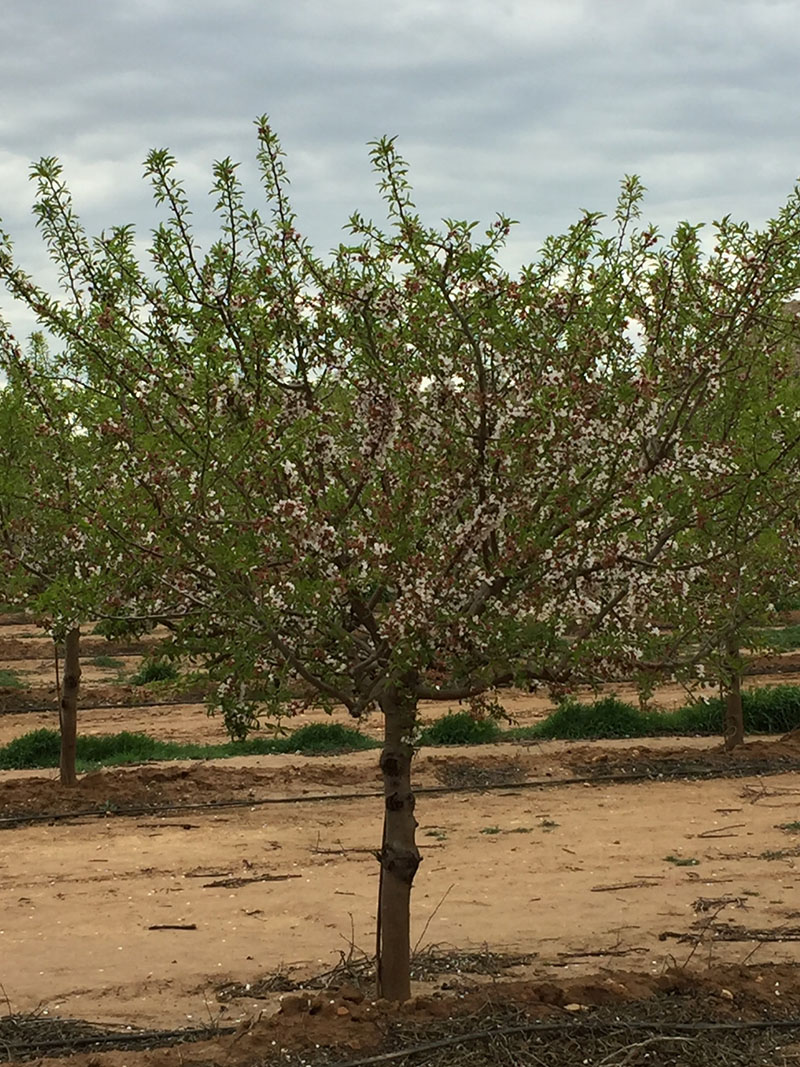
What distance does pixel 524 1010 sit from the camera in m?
6.94

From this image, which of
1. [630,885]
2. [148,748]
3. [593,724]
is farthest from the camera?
[593,724]

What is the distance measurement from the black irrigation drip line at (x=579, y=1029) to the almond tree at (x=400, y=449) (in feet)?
5.62

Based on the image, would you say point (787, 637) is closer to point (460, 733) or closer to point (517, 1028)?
point (460, 733)

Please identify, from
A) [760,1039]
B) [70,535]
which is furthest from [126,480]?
[760,1039]

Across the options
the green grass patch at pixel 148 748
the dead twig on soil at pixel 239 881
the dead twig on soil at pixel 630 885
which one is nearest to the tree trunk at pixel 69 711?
the green grass patch at pixel 148 748

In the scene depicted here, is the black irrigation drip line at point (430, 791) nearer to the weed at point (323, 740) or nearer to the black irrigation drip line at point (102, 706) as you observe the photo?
the weed at point (323, 740)

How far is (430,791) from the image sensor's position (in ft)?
50.9

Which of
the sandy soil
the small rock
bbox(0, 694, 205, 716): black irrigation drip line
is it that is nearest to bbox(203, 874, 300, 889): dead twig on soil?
the sandy soil

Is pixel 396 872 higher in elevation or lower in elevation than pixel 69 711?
lower

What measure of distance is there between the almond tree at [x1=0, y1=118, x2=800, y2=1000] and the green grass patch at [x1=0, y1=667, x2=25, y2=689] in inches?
803

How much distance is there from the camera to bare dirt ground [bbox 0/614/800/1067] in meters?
8.09

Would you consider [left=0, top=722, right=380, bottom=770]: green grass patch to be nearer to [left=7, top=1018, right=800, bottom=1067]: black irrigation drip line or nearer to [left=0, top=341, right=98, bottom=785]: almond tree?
[left=0, top=341, right=98, bottom=785]: almond tree

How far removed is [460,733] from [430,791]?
3420 mm

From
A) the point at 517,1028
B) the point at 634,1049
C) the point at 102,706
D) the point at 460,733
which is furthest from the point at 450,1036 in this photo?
the point at 102,706
